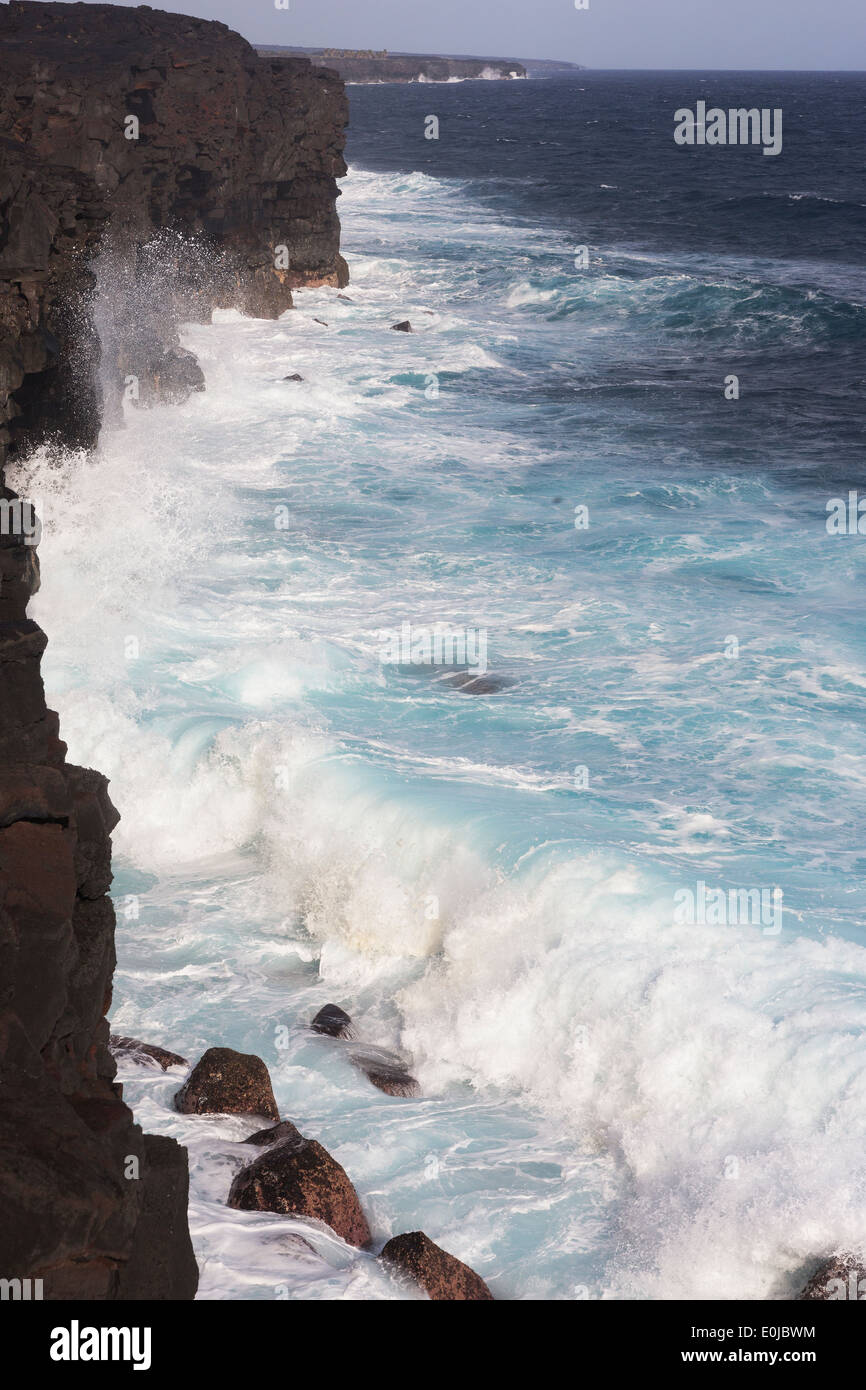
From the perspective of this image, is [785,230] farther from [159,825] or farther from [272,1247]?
[272,1247]

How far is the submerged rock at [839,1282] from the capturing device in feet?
24.9

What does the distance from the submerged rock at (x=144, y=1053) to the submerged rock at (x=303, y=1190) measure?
1482mm

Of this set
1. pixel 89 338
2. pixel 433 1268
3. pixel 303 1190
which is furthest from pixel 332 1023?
pixel 89 338

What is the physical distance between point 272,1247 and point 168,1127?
146cm

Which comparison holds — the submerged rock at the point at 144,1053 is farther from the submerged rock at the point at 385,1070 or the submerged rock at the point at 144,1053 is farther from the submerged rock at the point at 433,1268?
the submerged rock at the point at 433,1268

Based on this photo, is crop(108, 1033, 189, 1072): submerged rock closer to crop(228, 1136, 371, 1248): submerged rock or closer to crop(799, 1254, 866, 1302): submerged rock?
crop(228, 1136, 371, 1248): submerged rock

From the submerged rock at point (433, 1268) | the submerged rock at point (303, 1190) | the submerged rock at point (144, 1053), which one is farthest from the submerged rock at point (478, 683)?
the submerged rock at point (433, 1268)

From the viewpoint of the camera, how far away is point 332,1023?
10211 millimetres

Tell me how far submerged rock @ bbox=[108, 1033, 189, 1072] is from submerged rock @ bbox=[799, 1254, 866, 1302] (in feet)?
14.3

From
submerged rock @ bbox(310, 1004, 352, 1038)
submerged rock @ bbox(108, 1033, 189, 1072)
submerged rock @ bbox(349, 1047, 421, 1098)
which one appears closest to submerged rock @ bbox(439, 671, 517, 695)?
submerged rock @ bbox(310, 1004, 352, 1038)

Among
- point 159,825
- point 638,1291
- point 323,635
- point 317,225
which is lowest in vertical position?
point 638,1291

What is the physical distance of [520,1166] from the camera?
894cm
